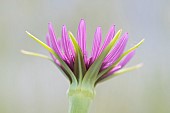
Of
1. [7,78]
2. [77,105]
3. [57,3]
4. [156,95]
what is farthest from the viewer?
[57,3]

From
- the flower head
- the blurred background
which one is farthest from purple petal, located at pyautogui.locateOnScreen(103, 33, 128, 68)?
the blurred background

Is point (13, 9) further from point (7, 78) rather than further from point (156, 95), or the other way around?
point (156, 95)

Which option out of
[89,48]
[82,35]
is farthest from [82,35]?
[89,48]

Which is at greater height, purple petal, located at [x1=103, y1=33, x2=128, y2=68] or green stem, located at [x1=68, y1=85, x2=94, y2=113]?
purple petal, located at [x1=103, y1=33, x2=128, y2=68]

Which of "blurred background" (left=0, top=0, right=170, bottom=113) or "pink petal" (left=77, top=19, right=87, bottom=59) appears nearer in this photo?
"pink petal" (left=77, top=19, right=87, bottom=59)

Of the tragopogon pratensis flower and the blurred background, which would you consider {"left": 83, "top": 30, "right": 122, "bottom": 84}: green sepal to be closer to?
the tragopogon pratensis flower

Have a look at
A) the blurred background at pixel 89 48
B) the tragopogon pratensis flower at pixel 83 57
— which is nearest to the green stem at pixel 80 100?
the tragopogon pratensis flower at pixel 83 57

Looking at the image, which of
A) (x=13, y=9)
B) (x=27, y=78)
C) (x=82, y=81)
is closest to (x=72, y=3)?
(x=13, y=9)

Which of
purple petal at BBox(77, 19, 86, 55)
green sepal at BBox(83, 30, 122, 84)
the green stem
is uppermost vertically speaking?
purple petal at BBox(77, 19, 86, 55)
